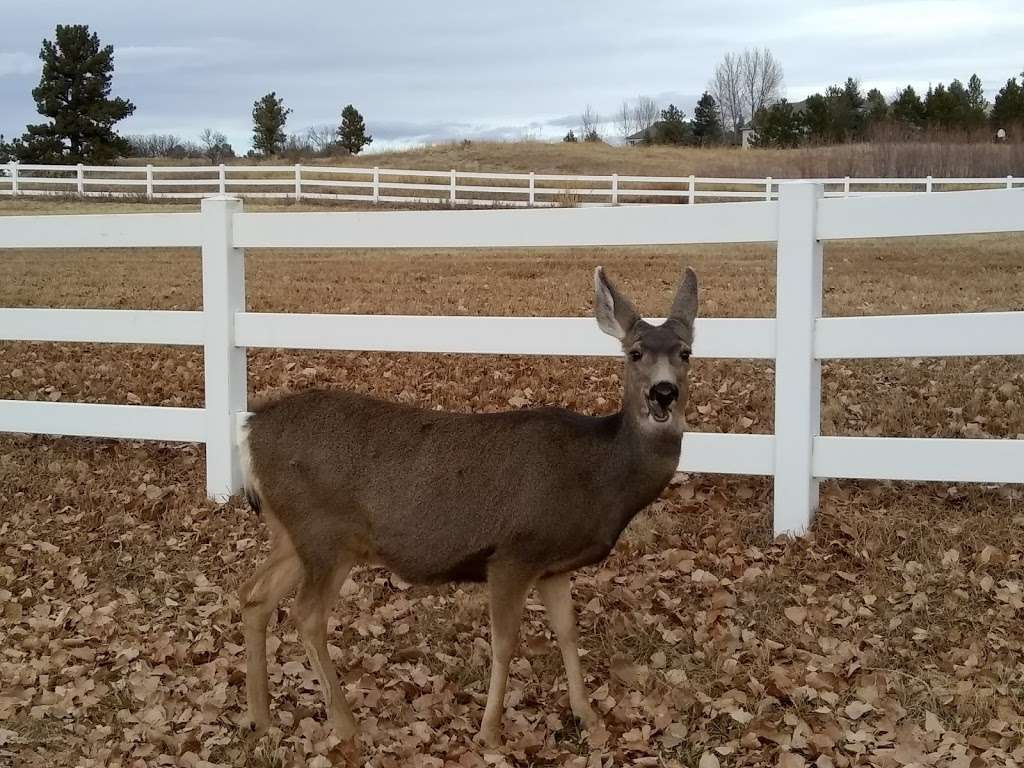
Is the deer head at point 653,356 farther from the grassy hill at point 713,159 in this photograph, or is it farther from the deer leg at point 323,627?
the grassy hill at point 713,159

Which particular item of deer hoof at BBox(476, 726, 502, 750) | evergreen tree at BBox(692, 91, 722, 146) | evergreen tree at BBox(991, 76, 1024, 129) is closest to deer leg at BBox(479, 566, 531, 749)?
deer hoof at BBox(476, 726, 502, 750)

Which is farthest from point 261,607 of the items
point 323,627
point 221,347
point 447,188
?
point 447,188

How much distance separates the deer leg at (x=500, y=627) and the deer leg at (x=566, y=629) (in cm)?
31

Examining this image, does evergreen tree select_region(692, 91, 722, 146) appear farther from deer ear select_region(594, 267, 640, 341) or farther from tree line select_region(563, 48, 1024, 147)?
deer ear select_region(594, 267, 640, 341)

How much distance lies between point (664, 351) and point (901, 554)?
248 cm

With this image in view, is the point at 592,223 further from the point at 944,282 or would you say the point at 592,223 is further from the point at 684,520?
the point at 944,282

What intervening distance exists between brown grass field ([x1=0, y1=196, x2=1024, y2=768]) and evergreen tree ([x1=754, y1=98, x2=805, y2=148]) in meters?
Result: 57.0

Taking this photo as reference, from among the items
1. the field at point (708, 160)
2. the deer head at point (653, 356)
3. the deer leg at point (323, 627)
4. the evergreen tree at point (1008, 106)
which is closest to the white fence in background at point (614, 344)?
the deer head at point (653, 356)

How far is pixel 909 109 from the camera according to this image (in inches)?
2532

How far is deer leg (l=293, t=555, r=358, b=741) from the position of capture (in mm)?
4805

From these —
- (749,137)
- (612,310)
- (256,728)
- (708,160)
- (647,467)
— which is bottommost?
(256,728)

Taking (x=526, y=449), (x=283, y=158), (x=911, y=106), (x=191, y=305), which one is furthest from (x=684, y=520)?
(x=911, y=106)

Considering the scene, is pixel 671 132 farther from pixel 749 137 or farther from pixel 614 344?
pixel 614 344

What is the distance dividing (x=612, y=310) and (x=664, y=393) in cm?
54
